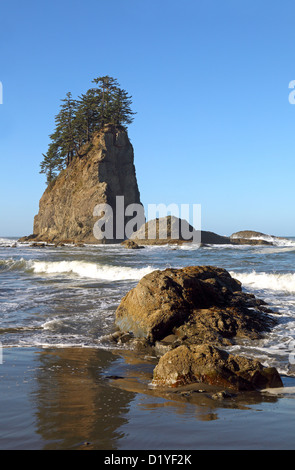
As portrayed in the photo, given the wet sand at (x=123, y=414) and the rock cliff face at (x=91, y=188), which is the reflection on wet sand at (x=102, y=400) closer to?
the wet sand at (x=123, y=414)

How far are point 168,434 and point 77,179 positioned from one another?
191 feet

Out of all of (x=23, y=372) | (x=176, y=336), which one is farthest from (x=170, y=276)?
(x=23, y=372)

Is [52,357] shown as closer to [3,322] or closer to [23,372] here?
[23,372]

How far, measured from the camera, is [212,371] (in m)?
4.73

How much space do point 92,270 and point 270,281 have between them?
29.2ft

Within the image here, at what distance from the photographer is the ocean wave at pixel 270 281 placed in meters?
13.4

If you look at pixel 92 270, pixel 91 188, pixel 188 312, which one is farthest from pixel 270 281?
pixel 91 188

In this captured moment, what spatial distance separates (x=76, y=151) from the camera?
62.3m

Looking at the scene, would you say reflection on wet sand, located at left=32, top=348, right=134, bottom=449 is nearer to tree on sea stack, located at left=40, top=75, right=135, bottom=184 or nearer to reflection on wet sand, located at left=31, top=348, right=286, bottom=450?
reflection on wet sand, located at left=31, top=348, right=286, bottom=450

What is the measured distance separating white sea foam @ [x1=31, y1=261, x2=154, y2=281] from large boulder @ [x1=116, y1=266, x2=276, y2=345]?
8.57 meters

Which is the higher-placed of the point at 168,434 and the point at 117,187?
the point at 117,187

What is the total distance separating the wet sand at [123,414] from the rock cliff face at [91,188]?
4790cm

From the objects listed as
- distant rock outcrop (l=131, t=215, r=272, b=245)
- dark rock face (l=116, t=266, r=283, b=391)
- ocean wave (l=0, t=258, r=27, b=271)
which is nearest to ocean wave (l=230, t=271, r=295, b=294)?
dark rock face (l=116, t=266, r=283, b=391)

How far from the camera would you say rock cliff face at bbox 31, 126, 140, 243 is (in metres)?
55.0
